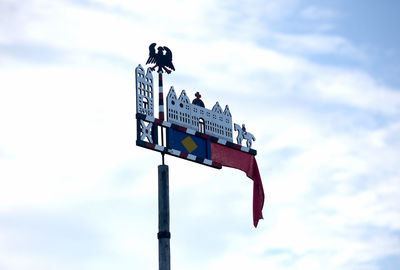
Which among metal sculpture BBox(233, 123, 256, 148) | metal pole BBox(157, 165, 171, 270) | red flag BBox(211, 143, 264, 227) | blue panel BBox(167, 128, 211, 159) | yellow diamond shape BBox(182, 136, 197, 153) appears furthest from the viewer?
metal sculpture BBox(233, 123, 256, 148)

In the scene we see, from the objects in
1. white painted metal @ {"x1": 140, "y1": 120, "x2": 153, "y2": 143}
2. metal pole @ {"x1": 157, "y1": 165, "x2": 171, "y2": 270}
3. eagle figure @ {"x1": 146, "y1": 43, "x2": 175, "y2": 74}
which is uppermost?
eagle figure @ {"x1": 146, "y1": 43, "x2": 175, "y2": 74}

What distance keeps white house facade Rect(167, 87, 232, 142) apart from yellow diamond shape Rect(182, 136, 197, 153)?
42cm

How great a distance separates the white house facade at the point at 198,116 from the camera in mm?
24562

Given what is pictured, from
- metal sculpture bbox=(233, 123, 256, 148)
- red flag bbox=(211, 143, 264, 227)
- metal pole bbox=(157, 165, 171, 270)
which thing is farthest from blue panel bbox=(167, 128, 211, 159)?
metal sculpture bbox=(233, 123, 256, 148)

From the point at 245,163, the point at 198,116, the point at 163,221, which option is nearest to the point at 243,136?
the point at 245,163

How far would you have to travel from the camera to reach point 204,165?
2488 centimetres

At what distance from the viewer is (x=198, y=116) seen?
82.9 feet

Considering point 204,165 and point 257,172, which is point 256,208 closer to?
point 257,172

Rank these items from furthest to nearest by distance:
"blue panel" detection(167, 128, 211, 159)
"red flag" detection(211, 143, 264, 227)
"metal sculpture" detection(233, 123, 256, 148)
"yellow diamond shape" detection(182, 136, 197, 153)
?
"metal sculpture" detection(233, 123, 256, 148) → "red flag" detection(211, 143, 264, 227) → "yellow diamond shape" detection(182, 136, 197, 153) → "blue panel" detection(167, 128, 211, 159)

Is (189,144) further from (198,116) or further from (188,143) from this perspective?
(198,116)

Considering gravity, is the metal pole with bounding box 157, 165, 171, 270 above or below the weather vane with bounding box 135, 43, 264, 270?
below

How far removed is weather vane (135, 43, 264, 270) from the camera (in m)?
23.3

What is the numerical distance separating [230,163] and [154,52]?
12.7ft

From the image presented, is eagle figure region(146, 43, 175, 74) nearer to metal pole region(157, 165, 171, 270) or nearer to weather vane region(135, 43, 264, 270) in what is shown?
weather vane region(135, 43, 264, 270)
